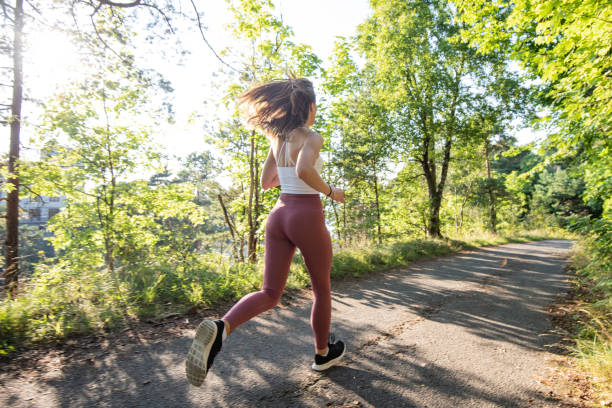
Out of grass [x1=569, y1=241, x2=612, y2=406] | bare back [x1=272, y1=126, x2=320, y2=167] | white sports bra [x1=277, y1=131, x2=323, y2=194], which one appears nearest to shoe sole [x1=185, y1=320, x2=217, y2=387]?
white sports bra [x1=277, y1=131, x2=323, y2=194]

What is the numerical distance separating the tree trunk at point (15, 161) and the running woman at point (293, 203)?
11.8 ft

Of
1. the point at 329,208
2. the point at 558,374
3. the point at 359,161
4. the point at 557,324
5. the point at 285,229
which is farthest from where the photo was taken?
the point at 329,208

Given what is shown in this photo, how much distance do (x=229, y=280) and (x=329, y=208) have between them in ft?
38.6

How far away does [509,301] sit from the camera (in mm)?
4219

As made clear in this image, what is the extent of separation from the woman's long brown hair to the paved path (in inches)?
66.9

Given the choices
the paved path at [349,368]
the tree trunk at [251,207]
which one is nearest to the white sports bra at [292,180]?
the paved path at [349,368]

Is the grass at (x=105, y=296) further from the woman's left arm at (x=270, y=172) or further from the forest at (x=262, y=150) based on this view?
the woman's left arm at (x=270, y=172)

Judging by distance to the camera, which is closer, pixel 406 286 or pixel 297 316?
pixel 297 316

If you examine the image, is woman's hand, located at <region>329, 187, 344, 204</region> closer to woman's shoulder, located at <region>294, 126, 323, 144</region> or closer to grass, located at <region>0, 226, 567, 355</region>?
woman's shoulder, located at <region>294, 126, 323, 144</region>

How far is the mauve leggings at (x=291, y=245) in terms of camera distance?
6.44 feet

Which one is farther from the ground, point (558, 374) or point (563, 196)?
point (563, 196)

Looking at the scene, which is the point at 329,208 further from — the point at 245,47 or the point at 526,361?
the point at 526,361

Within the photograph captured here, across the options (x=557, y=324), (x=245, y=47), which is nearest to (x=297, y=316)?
(x=557, y=324)

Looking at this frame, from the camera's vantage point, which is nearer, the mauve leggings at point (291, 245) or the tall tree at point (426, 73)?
the mauve leggings at point (291, 245)
